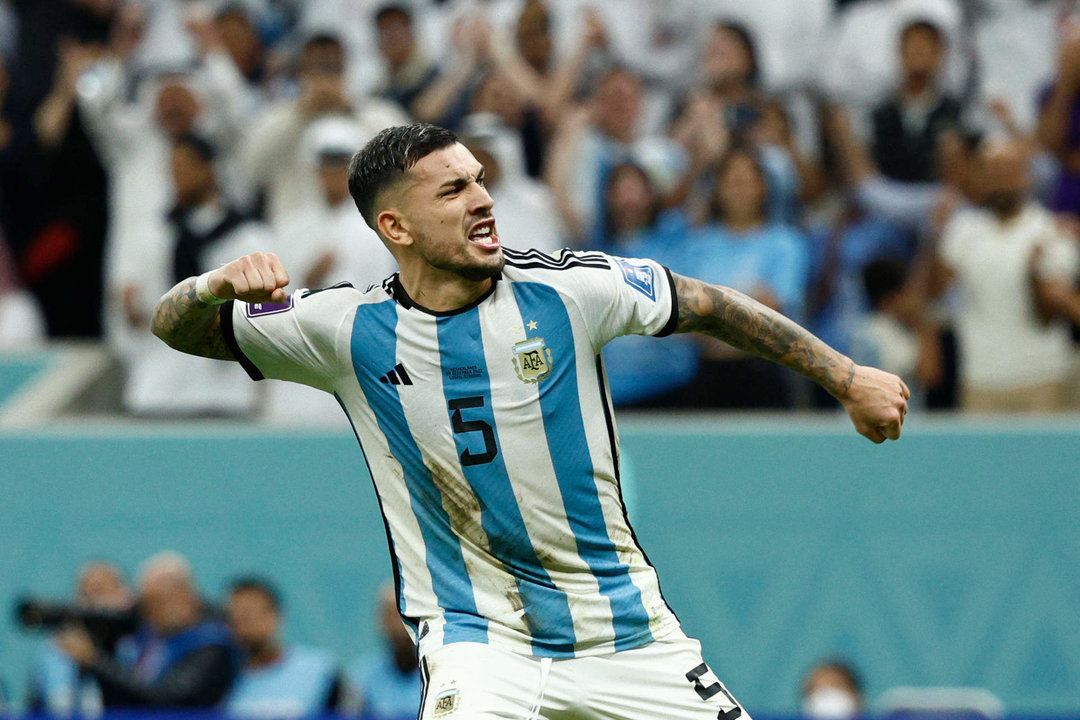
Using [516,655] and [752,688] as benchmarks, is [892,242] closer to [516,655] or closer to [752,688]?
[752,688]

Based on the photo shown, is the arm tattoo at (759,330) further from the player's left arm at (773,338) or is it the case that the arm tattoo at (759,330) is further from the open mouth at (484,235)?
the open mouth at (484,235)

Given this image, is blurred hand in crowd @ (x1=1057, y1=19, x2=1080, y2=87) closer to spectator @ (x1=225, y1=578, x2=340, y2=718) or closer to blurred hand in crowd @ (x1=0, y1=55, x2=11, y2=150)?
spectator @ (x1=225, y1=578, x2=340, y2=718)

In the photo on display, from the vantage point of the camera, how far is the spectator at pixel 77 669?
837cm

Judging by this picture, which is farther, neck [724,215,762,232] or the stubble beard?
neck [724,215,762,232]

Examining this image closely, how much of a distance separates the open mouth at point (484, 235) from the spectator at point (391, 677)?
4.26 meters

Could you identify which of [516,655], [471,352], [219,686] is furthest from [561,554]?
[219,686]

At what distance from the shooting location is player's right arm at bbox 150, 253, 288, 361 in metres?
4.18

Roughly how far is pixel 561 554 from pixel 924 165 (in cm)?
575

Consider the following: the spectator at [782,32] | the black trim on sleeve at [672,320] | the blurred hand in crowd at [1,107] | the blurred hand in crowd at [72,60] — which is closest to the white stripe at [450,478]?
the black trim on sleeve at [672,320]

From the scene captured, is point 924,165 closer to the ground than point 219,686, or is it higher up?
higher up

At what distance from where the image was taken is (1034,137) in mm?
9672

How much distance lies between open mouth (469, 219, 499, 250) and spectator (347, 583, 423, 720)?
4256mm

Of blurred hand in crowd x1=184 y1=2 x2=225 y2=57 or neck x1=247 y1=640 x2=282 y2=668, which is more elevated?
blurred hand in crowd x1=184 y1=2 x2=225 y2=57

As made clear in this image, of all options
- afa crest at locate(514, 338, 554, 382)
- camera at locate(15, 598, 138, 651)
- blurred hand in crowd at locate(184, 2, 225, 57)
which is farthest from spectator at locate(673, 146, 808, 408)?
afa crest at locate(514, 338, 554, 382)
